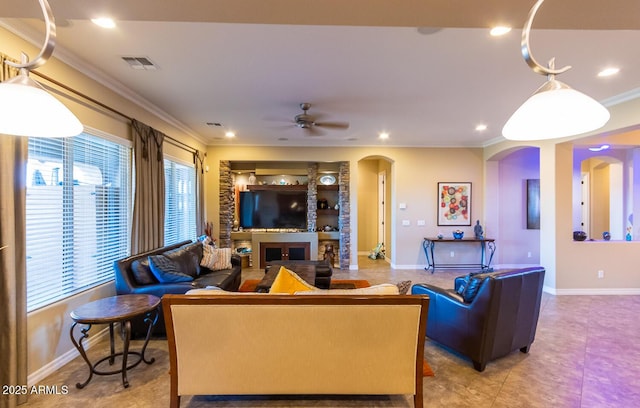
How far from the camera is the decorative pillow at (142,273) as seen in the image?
3091 millimetres

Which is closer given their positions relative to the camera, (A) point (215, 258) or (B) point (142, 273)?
(B) point (142, 273)

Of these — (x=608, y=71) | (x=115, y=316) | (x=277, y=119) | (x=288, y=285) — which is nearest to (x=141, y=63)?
(x=277, y=119)

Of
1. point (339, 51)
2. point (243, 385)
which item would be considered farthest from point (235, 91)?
point (243, 385)

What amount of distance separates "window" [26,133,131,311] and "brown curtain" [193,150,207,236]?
6.82 ft

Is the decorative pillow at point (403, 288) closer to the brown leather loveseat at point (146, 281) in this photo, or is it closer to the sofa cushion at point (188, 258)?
the brown leather loveseat at point (146, 281)

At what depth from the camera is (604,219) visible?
22.2 feet

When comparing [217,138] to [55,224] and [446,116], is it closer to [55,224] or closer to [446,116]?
[55,224]

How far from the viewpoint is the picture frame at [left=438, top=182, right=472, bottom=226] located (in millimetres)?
6430

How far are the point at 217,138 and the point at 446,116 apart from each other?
427 cm

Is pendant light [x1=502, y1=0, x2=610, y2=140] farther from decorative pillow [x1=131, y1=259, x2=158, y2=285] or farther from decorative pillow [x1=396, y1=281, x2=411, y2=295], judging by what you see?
decorative pillow [x1=131, y1=259, x2=158, y2=285]

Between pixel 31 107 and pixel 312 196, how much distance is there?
5595mm

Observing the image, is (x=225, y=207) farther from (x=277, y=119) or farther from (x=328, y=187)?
(x=277, y=119)

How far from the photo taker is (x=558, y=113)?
1.23 metres

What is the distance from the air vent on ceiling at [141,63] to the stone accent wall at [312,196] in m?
4.15
